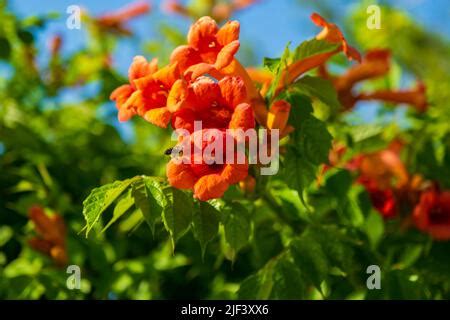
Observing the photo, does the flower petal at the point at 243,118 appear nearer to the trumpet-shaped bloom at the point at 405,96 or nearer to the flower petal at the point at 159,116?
the flower petal at the point at 159,116

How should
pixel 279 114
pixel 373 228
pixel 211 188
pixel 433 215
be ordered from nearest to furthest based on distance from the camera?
pixel 211 188 → pixel 279 114 → pixel 373 228 → pixel 433 215

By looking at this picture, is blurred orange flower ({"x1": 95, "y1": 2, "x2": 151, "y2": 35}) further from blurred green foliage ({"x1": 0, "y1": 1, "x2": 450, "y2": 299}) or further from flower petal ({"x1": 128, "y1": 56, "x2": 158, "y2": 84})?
flower petal ({"x1": 128, "y1": 56, "x2": 158, "y2": 84})

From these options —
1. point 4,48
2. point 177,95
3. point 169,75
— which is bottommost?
point 177,95

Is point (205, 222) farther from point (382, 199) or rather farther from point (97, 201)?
point (382, 199)

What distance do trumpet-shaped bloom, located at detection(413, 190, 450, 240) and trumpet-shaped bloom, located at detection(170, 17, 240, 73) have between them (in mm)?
1272

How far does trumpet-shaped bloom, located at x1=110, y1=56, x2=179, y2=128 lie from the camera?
2096 mm

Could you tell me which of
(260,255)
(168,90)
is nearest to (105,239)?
(260,255)

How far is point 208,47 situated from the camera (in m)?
2.27

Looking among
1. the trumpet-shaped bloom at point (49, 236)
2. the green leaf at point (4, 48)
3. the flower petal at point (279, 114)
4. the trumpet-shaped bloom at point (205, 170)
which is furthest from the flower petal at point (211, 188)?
the green leaf at point (4, 48)

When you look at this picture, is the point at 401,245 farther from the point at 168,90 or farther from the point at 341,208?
the point at 168,90

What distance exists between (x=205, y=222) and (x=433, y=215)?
52.0 inches

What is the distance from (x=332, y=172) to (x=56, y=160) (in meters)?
1.78

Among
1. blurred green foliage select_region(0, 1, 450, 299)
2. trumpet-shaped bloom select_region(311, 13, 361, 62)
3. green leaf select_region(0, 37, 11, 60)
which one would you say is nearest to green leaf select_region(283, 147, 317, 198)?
blurred green foliage select_region(0, 1, 450, 299)

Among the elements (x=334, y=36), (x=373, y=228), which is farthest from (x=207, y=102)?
(x=373, y=228)
